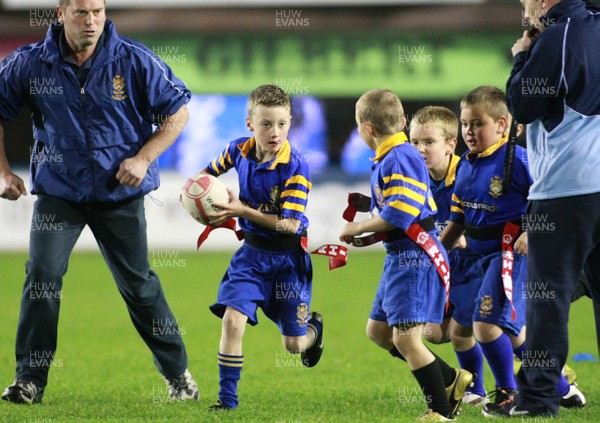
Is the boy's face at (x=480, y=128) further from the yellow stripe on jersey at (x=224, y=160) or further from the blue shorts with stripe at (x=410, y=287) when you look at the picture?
the yellow stripe on jersey at (x=224, y=160)

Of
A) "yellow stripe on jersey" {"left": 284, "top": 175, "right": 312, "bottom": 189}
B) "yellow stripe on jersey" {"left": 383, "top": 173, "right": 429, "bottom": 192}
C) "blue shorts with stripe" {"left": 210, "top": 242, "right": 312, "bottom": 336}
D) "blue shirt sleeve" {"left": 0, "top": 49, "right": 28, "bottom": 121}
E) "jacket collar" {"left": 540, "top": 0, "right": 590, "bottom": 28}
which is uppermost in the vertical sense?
"jacket collar" {"left": 540, "top": 0, "right": 590, "bottom": 28}

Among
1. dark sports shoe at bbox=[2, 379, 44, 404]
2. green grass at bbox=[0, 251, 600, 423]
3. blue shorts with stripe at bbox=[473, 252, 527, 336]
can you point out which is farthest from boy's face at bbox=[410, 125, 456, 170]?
dark sports shoe at bbox=[2, 379, 44, 404]

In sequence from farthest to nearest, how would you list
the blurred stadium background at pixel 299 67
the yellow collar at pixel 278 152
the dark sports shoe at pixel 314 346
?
the blurred stadium background at pixel 299 67, the dark sports shoe at pixel 314 346, the yellow collar at pixel 278 152

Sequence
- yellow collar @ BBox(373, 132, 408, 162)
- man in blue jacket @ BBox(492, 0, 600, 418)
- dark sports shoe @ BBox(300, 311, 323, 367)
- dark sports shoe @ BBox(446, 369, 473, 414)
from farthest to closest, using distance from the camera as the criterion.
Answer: dark sports shoe @ BBox(300, 311, 323, 367), dark sports shoe @ BBox(446, 369, 473, 414), yellow collar @ BBox(373, 132, 408, 162), man in blue jacket @ BBox(492, 0, 600, 418)

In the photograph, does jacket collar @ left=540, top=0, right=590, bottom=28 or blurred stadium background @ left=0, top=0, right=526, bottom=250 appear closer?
jacket collar @ left=540, top=0, right=590, bottom=28

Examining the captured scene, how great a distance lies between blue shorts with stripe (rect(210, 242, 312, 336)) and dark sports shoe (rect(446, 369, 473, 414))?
1.04 meters

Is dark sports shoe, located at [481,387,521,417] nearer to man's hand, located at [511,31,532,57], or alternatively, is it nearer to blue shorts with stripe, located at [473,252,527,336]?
blue shorts with stripe, located at [473,252,527,336]

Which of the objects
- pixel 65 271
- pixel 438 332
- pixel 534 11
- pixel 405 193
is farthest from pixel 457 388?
pixel 65 271

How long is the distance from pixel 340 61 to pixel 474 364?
13966 mm

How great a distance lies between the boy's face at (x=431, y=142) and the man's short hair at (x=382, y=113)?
0.83 m

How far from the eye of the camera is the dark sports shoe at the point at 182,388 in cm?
620

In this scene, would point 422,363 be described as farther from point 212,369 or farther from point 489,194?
point 212,369

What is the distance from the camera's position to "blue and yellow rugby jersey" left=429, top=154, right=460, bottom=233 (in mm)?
6473

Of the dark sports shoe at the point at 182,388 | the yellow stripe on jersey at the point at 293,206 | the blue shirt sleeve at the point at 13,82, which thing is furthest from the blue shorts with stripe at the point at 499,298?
the blue shirt sleeve at the point at 13,82
